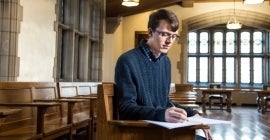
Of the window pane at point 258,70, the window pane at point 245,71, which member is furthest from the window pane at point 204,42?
the window pane at point 258,70

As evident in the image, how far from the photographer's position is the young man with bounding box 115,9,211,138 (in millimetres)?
1455

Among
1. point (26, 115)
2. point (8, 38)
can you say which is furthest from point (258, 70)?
point (26, 115)

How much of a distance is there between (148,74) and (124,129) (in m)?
0.30

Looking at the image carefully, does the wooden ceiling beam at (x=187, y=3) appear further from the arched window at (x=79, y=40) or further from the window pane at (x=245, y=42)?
the arched window at (x=79, y=40)

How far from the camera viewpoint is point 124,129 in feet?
4.66

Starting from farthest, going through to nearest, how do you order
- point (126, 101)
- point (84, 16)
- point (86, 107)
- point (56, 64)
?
point (84, 16), point (56, 64), point (86, 107), point (126, 101)

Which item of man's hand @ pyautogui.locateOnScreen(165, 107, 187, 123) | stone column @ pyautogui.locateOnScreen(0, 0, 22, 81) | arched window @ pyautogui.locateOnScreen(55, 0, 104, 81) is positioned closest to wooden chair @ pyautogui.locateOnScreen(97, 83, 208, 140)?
man's hand @ pyautogui.locateOnScreen(165, 107, 187, 123)

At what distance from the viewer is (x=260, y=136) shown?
→ 18.8ft

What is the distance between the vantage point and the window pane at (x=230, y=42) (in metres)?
15.0

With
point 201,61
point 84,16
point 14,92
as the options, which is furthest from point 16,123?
point 201,61

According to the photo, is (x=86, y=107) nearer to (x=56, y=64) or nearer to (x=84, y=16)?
→ (x=56, y=64)

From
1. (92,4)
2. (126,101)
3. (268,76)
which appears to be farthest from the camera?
(268,76)

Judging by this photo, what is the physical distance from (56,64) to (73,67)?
42.1 inches

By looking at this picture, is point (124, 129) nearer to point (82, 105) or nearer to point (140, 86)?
point (140, 86)
